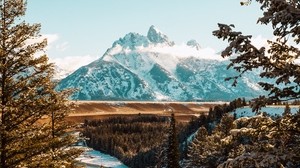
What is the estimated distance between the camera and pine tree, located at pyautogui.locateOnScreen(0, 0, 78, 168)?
17.0 meters

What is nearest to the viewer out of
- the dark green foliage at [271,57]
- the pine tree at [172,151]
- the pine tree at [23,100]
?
the dark green foliage at [271,57]

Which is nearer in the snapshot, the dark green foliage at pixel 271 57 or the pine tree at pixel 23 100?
the dark green foliage at pixel 271 57

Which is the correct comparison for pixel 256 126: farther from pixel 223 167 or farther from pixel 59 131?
pixel 59 131

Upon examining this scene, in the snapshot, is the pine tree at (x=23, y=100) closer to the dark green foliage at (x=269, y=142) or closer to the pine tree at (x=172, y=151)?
the dark green foliage at (x=269, y=142)

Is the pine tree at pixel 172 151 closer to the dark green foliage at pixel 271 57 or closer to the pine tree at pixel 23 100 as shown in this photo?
the pine tree at pixel 23 100

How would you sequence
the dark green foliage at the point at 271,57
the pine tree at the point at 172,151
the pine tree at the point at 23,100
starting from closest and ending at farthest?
1. the dark green foliage at the point at 271,57
2. the pine tree at the point at 23,100
3. the pine tree at the point at 172,151

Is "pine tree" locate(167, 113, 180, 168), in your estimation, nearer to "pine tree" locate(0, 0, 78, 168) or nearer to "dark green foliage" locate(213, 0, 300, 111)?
"pine tree" locate(0, 0, 78, 168)

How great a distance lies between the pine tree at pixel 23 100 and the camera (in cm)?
1695

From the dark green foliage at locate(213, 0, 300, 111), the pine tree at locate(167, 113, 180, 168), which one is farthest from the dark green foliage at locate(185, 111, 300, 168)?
the pine tree at locate(167, 113, 180, 168)

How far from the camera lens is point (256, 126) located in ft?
40.2

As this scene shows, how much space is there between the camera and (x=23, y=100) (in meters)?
17.3

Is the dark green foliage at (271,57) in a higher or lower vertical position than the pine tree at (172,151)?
higher

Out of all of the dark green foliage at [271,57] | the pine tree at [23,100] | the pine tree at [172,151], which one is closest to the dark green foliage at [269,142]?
the dark green foliage at [271,57]

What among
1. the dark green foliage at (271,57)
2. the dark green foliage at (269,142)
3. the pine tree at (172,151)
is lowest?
the pine tree at (172,151)
